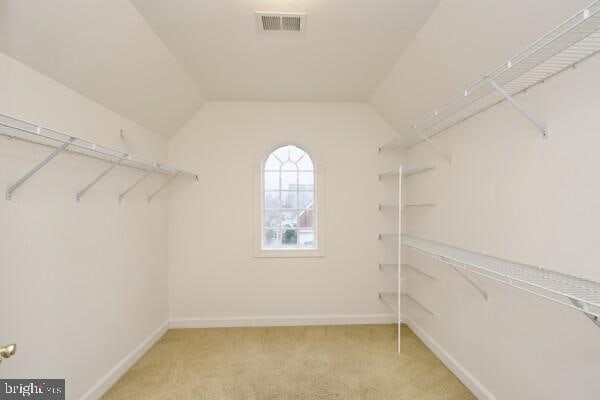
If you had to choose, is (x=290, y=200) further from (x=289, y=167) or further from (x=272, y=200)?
(x=289, y=167)

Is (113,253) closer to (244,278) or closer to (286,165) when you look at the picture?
(244,278)

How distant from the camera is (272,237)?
340cm

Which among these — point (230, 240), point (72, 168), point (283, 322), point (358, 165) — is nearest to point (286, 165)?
point (358, 165)

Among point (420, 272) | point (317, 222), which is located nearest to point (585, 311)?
point (420, 272)

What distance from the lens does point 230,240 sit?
3199mm

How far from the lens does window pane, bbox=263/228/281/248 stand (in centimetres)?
338

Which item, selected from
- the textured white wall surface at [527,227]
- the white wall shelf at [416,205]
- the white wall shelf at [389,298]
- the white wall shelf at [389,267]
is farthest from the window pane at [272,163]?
the white wall shelf at [389,298]

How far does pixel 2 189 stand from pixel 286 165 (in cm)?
241

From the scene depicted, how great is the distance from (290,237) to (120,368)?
1952 millimetres

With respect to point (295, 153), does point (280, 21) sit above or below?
above

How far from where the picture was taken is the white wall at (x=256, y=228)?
10.4ft

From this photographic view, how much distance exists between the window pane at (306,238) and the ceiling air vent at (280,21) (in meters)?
2.11

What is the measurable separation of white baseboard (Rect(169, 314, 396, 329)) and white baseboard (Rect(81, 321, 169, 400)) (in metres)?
0.30

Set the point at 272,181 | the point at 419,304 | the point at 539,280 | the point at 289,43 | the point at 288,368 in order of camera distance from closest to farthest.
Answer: the point at 539,280, the point at 289,43, the point at 288,368, the point at 419,304, the point at 272,181
